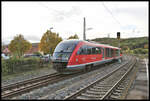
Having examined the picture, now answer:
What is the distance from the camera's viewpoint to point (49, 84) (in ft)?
29.5

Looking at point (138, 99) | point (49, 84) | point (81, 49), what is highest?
point (81, 49)

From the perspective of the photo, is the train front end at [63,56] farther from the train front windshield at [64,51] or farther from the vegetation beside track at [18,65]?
the vegetation beside track at [18,65]

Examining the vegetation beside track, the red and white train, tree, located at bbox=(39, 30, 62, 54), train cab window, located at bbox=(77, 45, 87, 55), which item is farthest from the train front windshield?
tree, located at bbox=(39, 30, 62, 54)

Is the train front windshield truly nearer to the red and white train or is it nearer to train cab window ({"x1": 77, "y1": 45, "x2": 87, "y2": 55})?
the red and white train

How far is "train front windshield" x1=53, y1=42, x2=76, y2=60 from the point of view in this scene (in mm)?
11086

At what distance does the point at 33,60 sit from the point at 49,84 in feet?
26.0

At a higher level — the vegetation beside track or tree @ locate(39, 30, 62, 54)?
tree @ locate(39, 30, 62, 54)

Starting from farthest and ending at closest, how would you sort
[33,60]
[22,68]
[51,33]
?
[51,33]
[33,60]
[22,68]

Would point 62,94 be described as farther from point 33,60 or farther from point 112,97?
point 33,60

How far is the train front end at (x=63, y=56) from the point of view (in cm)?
1094

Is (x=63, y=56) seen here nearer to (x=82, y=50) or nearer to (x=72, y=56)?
(x=72, y=56)

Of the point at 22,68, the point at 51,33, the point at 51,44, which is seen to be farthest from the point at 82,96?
the point at 51,33

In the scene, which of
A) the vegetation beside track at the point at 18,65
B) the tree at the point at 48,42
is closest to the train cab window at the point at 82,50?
the vegetation beside track at the point at 18,65

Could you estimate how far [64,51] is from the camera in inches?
451
